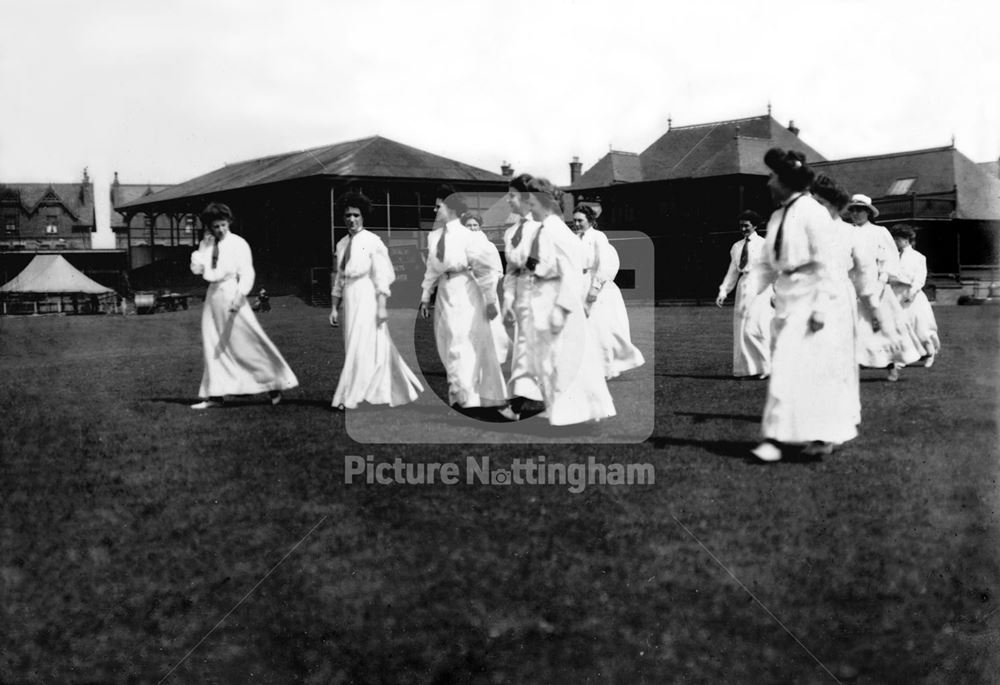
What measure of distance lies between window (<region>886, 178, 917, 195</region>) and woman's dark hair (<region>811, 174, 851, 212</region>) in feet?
→ 3.42

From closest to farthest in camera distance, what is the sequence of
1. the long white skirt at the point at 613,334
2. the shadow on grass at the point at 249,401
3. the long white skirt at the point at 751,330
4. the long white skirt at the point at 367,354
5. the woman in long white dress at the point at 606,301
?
1. the shadow on grass at the point at 249,401
2. the long white skirt at the point at 367,354
3. the woman in long white dress at the point at 606,301
4. the long white skirt at the point at 751,330
5. the long white skirt at the point at 613,334

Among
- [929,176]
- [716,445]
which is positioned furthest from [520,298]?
[929,176]

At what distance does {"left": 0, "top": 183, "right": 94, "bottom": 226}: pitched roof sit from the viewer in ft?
17.9

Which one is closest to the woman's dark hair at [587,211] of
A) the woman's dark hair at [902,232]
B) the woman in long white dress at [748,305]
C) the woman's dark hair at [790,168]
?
the woman in long white dress at [748,305]

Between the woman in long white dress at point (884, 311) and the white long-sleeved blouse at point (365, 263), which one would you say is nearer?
the woman in long white dress at point (884, 311)

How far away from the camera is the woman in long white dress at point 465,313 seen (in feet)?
25.2

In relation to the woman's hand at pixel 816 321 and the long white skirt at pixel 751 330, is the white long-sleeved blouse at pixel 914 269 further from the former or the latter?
the long white skirt at pixel 751 330

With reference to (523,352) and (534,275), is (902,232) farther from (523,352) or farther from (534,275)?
(523,352)

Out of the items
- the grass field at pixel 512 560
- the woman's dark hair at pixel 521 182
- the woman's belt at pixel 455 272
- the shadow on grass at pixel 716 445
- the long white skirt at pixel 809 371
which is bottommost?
the grass field at pixel 512 560

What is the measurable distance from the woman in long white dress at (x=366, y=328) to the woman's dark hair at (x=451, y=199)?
0.83 m

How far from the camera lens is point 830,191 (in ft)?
17.7

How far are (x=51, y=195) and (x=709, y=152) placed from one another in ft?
16.0

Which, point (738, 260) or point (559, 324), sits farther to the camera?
point (738, 260)

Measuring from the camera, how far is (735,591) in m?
4.42
